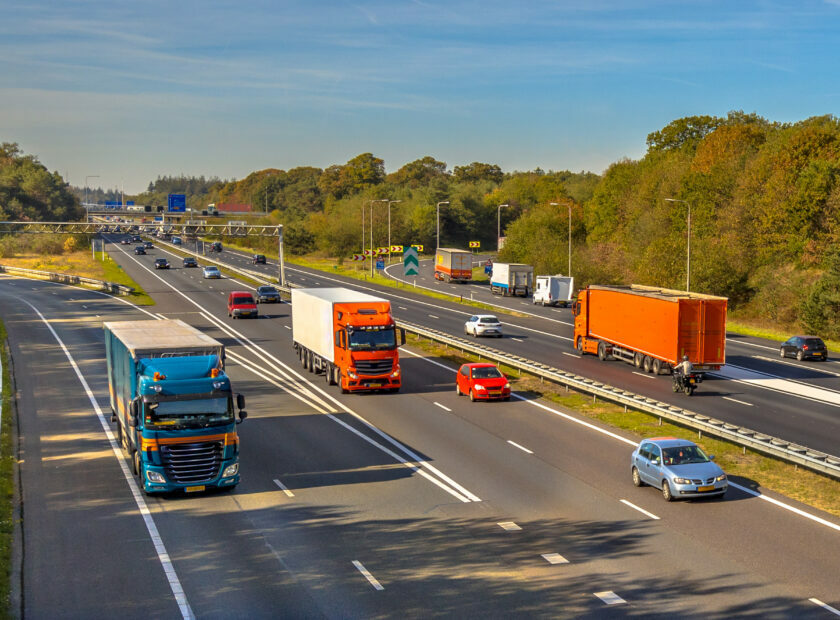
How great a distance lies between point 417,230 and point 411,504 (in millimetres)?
164385

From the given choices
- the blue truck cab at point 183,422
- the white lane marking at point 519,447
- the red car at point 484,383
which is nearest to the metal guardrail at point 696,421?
the red car at point 484,383

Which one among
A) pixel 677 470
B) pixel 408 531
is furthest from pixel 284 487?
pixel 677 470

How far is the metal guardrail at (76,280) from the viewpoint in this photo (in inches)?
3561

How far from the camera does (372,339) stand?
128 feet

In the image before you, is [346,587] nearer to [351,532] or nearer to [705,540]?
[351,532]

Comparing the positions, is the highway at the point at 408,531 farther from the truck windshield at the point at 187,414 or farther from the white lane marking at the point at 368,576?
the truck windshield at the point at 187,414

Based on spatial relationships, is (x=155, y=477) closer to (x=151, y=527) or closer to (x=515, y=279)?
(x=151, y=527)

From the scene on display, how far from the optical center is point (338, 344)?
4012 centimetres

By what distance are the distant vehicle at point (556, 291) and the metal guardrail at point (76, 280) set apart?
40.9 meters

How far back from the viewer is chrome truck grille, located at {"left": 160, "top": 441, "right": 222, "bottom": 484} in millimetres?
22328

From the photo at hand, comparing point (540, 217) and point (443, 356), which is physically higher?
point (540, 217)

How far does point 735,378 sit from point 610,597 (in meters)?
30.9

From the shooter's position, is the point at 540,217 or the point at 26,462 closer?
the point at 26,462

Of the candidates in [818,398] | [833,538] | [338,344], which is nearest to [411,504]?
[833,538]
